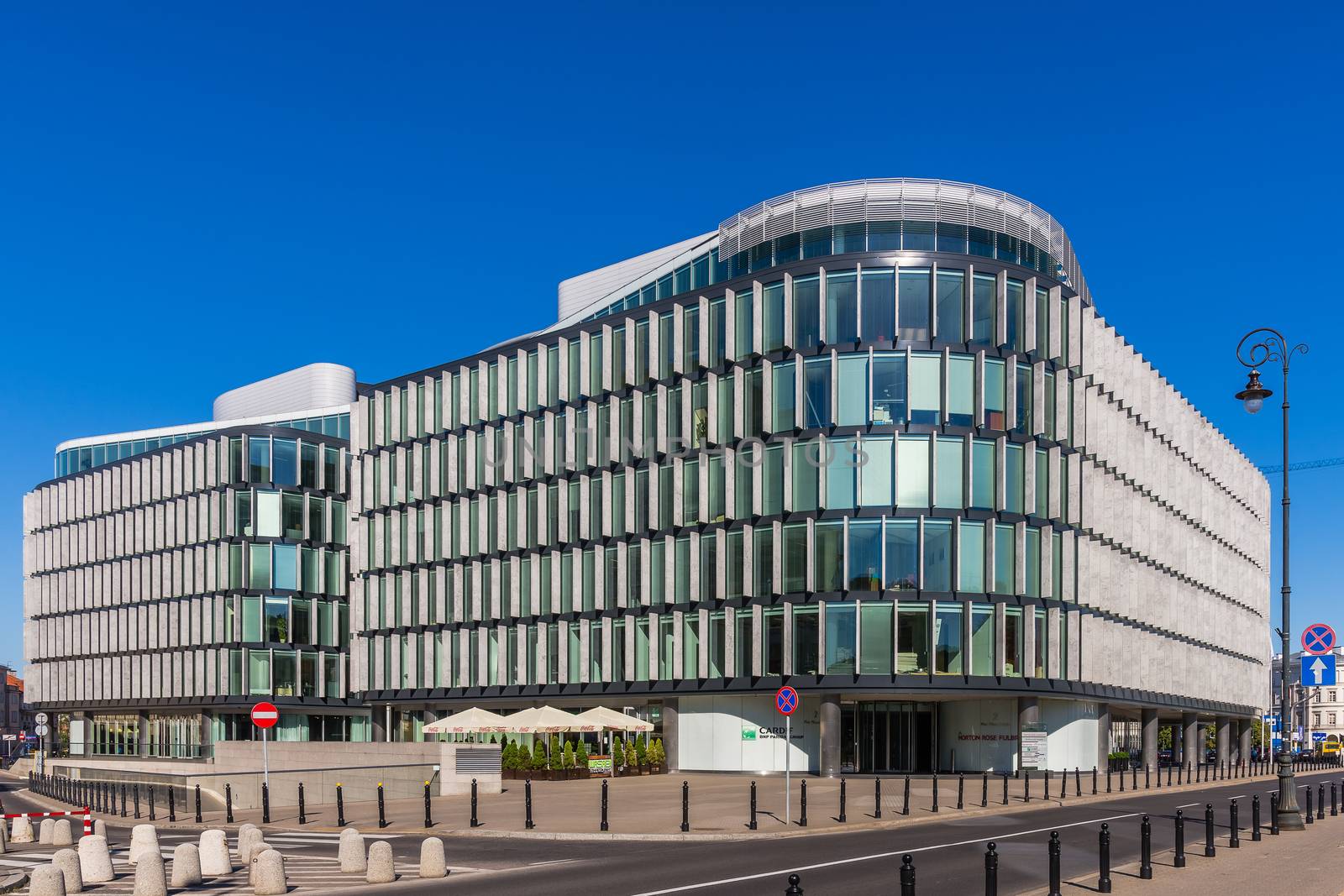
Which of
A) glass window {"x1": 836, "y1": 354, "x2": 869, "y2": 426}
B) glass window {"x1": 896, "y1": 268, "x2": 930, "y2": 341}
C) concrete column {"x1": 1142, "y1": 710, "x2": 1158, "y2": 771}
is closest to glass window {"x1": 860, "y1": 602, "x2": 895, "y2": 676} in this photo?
glass window {"x1": 836, "y1": 354, "x2": 869, "y2": 426}

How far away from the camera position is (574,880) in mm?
22141

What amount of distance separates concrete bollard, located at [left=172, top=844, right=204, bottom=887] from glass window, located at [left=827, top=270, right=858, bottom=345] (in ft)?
130

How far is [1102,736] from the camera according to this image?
63.3m

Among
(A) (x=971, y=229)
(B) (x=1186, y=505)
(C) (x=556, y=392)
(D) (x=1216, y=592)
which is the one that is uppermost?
(A) (x=971, y=229)

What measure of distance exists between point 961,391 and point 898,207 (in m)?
10.4

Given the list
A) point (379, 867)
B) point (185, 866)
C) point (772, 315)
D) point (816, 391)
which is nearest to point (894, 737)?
point (816, 391)

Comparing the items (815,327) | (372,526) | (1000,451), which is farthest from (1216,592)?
(372,526)

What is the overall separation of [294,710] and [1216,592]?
5831 centimetres

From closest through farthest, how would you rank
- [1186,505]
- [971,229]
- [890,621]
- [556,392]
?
[890,621]
[971,229]
[556,392]
[1186,505]

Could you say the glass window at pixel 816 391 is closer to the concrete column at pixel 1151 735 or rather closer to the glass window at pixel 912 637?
the glass window at pixel 912 637

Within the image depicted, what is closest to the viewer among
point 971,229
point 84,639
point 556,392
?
point 971,229

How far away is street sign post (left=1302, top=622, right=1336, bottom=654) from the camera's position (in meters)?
29.2

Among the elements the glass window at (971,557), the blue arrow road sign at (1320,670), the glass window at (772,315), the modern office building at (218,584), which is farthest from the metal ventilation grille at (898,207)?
the modern office building at (218,584)

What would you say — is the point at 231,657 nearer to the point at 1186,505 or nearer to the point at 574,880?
the point at 1186,505
